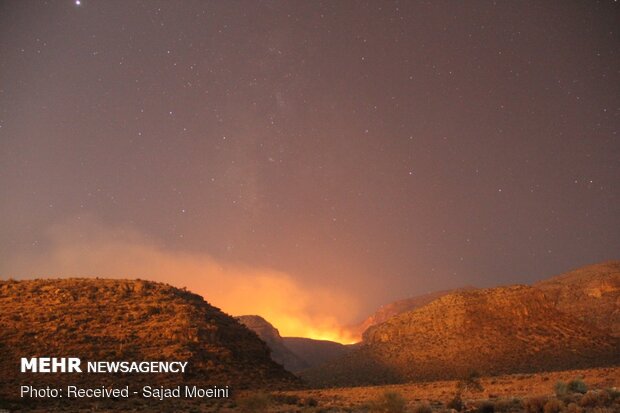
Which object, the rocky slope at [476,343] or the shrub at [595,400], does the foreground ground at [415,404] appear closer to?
the shrub at [595,400]

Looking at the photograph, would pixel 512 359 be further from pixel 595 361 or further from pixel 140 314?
pixel 140 314

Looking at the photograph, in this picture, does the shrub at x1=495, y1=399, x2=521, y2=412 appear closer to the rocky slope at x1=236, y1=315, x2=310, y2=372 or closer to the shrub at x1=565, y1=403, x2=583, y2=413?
the shrub at x1=565, y1=403, x2=583, y2=413

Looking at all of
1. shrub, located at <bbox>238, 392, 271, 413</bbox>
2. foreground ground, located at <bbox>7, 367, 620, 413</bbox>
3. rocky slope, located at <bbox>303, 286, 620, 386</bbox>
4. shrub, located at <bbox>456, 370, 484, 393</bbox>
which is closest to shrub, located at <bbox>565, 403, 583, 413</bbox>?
foreground ground, located at <bbox>7, 367, 620, 413</bbox>

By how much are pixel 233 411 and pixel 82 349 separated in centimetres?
1739

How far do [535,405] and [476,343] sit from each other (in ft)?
177

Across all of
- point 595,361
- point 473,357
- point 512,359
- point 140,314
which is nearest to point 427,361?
point 473,357

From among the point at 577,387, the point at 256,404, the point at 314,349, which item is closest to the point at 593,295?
the point at 314,349

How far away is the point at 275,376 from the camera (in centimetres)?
3981

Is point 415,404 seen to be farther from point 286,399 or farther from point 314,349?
point 314,349

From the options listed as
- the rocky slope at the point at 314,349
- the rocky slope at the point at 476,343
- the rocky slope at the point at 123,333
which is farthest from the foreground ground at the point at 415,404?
the rocky slope at the point at 314,349

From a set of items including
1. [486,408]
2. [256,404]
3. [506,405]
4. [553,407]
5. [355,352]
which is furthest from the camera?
[355,352]

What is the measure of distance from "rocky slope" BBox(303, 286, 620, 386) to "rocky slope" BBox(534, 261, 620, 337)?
14.4 m

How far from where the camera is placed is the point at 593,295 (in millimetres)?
96500

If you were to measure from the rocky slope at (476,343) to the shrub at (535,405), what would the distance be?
1669 inches
